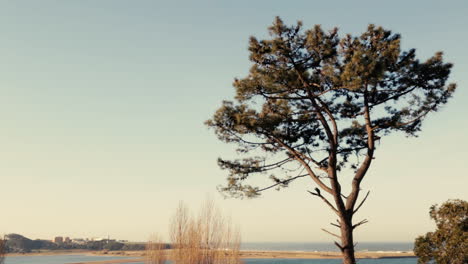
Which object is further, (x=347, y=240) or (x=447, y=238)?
(x=447, y=238)

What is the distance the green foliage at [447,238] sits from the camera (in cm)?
1283

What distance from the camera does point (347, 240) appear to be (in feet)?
26.2

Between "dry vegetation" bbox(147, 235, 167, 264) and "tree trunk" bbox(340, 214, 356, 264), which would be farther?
"dry vegetation" bbox(147, 235, 167, 264)

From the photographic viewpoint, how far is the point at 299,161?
30.0ft

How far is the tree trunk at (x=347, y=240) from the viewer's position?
26.0 feet

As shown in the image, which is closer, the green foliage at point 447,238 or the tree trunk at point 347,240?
the tree trunk at point 347,240

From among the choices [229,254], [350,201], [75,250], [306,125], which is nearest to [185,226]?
[229,254]

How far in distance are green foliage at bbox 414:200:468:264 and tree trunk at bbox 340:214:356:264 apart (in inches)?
263

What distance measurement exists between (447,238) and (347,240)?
7.01m

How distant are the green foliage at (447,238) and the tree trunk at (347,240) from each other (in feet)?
21.9

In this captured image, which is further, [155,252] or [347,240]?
[155,252]

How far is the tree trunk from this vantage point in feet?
26.0

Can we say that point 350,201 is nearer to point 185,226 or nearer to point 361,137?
point 361,137

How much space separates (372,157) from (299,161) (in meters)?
1.51
